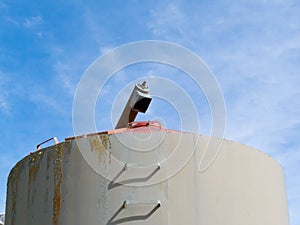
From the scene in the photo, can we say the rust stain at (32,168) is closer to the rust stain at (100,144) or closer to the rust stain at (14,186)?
the rust stain at (14,186)

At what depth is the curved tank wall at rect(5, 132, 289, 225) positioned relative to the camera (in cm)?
799

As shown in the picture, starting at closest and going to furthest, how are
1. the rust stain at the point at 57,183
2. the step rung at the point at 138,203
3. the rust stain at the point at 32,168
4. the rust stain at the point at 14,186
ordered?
the step rung at the point at 138,203, the rust stain at the point at 57,183, the rust stain at the point at 32,168, the rust stain at the point at 14,186

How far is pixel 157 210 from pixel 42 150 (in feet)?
8.79

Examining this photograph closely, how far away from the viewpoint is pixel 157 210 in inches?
312

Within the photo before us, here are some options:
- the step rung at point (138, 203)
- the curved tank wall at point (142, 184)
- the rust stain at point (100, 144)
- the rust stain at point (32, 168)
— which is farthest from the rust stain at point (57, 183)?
the step rung at point (138, 203)

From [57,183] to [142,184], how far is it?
1595mm

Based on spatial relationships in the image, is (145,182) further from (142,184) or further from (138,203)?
(138,203)

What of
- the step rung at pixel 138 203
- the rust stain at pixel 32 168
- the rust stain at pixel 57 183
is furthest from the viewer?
the rust stain at pixel 32 168

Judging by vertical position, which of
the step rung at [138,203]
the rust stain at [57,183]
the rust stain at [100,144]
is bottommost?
the step rung at [138,203]

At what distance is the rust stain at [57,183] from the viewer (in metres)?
8.35

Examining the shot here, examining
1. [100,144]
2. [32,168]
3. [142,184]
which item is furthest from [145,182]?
[32,168]

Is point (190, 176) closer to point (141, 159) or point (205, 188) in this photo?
point (205, 188)

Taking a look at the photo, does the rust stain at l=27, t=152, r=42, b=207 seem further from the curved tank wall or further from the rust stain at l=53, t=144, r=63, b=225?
the rust stain at l=53, t=144, r=63, b=225

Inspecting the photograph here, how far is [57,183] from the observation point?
28.1ft
